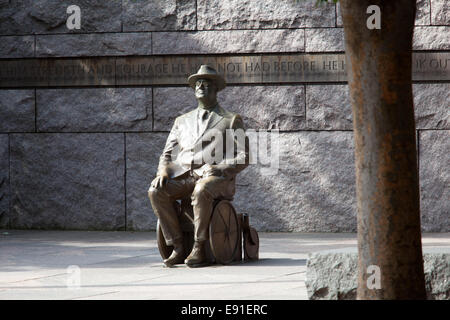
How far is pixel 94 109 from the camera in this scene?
12.9m

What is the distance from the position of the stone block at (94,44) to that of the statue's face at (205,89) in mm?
3712

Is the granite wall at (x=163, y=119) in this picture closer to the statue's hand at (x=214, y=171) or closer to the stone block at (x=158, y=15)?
the stone block at (x=158, y=15)

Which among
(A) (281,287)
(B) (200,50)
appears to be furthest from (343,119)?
(A) (281,287)

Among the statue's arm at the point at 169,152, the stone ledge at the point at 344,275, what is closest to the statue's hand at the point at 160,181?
the statue's arm at the point at 169,152

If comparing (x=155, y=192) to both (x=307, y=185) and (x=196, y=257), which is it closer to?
(x=196, y=257)

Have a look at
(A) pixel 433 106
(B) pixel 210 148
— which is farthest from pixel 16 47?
(A) pixel 433 106

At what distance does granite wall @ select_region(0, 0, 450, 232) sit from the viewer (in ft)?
39.8

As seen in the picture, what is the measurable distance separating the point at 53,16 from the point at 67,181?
2365 millimetres

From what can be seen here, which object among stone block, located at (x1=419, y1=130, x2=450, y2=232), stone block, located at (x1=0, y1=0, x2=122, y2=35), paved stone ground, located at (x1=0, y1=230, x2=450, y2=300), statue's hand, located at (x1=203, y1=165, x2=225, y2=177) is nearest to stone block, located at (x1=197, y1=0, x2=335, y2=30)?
stone block, located at (x1=0, y1=0, x2=122, y2=35)

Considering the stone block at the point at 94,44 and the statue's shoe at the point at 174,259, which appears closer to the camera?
the statue's shoe at the point at 174,259

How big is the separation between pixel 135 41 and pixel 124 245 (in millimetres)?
3247

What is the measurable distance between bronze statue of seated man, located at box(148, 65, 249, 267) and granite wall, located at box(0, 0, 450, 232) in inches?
129

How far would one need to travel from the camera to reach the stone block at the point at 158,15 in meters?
12.6

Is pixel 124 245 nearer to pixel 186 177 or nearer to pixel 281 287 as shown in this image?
pixel 186 177
